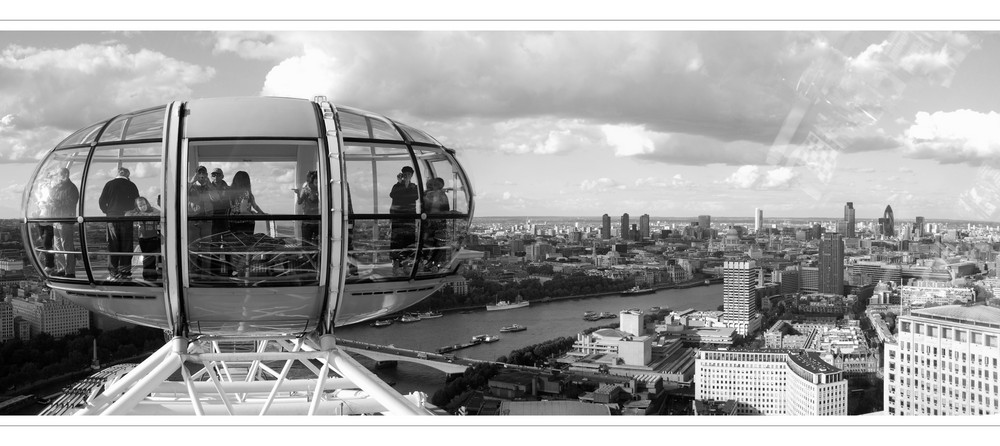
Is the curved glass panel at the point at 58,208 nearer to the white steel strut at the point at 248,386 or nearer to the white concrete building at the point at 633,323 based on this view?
the white steel strut at the point at 248,386

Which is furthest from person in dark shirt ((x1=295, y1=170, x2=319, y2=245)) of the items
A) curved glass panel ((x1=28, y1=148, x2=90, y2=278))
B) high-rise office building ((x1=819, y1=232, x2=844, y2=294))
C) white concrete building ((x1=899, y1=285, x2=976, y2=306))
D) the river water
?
high-rise office building ((x1=819, y1=232, x2=844, y2=294))

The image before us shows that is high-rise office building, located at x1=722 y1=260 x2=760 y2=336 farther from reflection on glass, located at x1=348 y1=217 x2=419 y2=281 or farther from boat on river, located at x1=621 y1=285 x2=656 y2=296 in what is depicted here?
reflection on glass, located at x1=348 y1=217 x2=419 y2=281

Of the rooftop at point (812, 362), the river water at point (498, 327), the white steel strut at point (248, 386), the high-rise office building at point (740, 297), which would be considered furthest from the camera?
the high-rise office building at point (740, 297)

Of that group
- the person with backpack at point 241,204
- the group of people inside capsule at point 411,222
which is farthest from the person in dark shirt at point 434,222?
the person with backpack at point 241,204

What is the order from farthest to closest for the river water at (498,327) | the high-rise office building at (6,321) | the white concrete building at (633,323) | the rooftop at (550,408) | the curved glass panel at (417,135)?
the white concrete building at (633,323)
the river water at (498,327)
the rooftop at (550,408)
the high-rise office building at (6,321)
the curved glass panel at (417,135)
